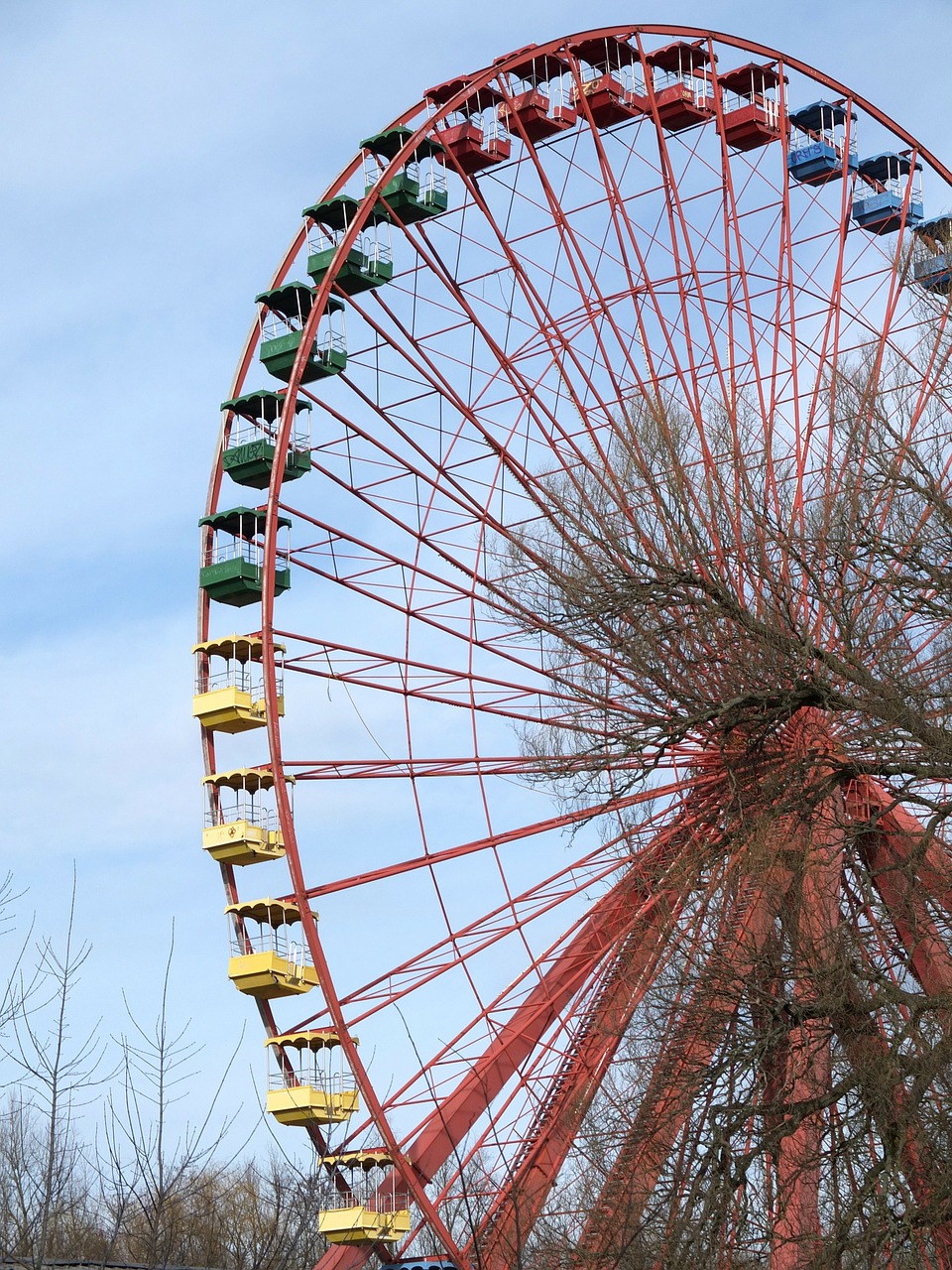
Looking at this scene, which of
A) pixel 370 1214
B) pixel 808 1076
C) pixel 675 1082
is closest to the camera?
pixel 808 1076

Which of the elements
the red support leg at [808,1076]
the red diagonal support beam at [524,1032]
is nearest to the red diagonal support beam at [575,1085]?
the red diagonal support beam at [524,1032]

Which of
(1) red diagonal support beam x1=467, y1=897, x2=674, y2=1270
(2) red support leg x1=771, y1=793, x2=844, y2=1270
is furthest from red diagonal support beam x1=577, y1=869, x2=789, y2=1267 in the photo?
(1) red diagonal support beam x1=467, y1=897, x2=674, y2=1270

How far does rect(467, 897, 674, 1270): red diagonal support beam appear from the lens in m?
23.0

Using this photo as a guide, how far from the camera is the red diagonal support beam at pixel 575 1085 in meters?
23.0

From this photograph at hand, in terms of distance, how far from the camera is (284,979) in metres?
24.9

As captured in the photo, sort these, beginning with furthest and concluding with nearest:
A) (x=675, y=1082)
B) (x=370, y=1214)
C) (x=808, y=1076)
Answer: (x=370, y=1214)
(x=675, y=1082)
(x=808, y=1076)

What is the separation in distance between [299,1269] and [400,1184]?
23.7 ft

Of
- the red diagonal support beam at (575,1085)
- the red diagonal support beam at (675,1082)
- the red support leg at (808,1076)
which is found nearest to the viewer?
the red support leg at (808,1076)

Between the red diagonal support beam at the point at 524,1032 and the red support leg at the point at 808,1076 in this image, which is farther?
the red diagonal support beam at the point at 524,1032

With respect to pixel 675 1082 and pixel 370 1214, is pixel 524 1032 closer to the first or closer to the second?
pixel 370 1214

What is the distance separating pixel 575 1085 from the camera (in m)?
24.1

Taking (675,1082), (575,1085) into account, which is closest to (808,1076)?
(675,1082)

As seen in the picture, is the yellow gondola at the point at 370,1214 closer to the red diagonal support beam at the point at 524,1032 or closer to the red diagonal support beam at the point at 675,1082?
the red diagonal support beam at the point at 524,1032

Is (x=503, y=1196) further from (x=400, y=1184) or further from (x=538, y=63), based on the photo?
(x=538, y=63)
